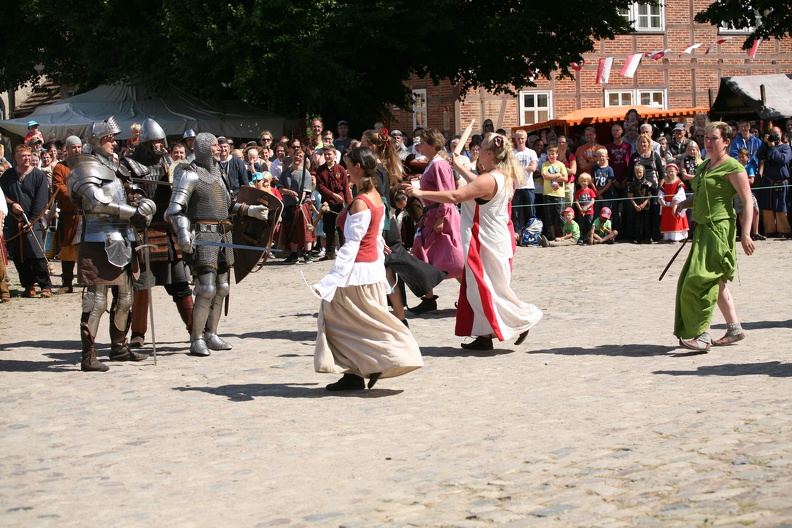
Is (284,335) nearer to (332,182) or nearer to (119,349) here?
(119,349)

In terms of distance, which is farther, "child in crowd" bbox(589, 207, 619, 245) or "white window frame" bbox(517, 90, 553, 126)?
"white window frame" bbox(517, 90, 553, 126)

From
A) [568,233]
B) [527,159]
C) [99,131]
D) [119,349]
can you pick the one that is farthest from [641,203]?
[99,131]

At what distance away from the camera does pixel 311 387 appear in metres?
8.57

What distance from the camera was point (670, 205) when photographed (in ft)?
62.2

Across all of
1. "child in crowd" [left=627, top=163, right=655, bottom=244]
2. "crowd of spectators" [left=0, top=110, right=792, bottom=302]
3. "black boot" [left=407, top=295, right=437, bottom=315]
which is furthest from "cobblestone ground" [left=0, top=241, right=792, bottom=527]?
"child in crowd" [left=627, top=163, right=655, bottom=244]

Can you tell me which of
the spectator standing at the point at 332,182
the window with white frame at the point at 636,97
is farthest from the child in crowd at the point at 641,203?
the window with white frame at the point at 636,97

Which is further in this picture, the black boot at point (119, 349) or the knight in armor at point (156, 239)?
the knight in armor at point (156, 239)

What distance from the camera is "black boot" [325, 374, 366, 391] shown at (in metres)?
8.38

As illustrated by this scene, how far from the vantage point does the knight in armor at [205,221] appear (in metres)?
9.95

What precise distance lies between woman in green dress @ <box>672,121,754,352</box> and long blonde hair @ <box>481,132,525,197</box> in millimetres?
1411

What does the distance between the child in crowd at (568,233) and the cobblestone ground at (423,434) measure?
8034 millimetres

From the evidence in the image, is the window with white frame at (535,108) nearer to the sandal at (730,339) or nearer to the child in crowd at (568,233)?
the child in crowd at (568,233)

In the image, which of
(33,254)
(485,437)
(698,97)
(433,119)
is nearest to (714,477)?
(485,437)

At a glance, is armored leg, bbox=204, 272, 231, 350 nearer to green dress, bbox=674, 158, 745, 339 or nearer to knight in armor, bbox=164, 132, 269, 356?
knight in armor, bbox=164, 132, 269, 356
